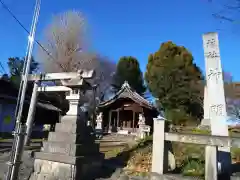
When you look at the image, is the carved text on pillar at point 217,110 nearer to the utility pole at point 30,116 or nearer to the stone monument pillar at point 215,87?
the stone monument pillar at point 215,87

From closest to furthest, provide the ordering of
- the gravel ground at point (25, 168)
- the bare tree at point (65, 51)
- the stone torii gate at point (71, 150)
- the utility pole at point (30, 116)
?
the stone torii gate at point (71, 150), the gravel ground at point (25, 168), the utility pole at point (30, 116), the bare tree at point (65, 51)

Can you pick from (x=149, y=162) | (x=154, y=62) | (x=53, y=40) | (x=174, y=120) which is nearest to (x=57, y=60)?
(x=53, y=40)

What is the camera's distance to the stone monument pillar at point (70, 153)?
5719mm

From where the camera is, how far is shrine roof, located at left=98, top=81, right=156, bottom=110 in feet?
82.7

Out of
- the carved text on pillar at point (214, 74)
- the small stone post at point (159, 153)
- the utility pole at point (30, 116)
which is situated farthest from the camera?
the utility pole at point (30, 116)

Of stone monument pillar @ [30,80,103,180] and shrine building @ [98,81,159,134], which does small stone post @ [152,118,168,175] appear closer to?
stone monument pillar @ [30,80,103,180]

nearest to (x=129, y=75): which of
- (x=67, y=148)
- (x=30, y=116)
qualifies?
(x=30, y=116)

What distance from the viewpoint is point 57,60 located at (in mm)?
21844

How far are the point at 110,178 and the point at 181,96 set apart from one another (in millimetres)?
21787

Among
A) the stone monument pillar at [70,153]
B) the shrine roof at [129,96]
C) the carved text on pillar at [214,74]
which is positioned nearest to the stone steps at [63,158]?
the stone monument pillar at [70,153]

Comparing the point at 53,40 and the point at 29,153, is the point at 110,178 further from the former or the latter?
the point at 53,40

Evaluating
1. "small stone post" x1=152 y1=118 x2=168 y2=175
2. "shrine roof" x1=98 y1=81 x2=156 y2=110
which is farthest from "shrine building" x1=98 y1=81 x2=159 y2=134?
"small stone post" x1=152 y1=118 x2=168 y2=175

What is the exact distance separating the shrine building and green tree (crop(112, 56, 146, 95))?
33.2 ft

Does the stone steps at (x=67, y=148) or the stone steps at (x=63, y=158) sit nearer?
the stone steps at (x=63, y=158)
